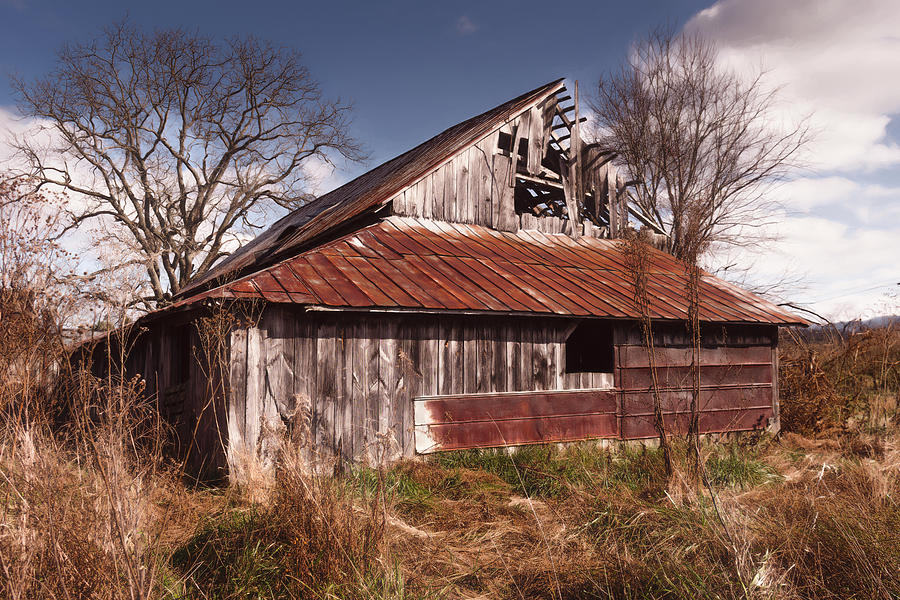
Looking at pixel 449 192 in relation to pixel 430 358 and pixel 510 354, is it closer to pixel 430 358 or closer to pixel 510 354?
pixel 510 354

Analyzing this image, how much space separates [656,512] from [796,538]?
115 centimetres

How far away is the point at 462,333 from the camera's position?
818 centimetres

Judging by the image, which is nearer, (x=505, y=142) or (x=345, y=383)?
(x=345, y=383)

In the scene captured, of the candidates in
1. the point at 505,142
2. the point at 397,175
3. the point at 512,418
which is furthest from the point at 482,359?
the point at 397,175

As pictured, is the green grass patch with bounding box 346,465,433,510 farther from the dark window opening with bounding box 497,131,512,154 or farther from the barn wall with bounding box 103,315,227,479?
the dark window opening with bounding box 497,131,512,154

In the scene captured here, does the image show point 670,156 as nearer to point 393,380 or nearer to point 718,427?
point 718,427

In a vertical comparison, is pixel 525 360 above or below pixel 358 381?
above

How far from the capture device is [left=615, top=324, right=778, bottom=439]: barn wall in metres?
9.34

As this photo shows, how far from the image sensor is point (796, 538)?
12.9ft

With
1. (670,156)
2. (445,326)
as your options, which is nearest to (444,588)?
(445,326)

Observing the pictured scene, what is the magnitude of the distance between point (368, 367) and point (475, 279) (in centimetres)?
232

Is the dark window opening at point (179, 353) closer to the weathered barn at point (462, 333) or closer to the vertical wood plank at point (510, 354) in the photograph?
the weathered barn at point (462, 333)

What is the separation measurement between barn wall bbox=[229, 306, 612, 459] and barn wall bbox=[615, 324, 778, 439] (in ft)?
4.68

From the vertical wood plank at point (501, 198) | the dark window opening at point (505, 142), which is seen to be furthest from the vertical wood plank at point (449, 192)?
the dark window opening at point (505, 142)
